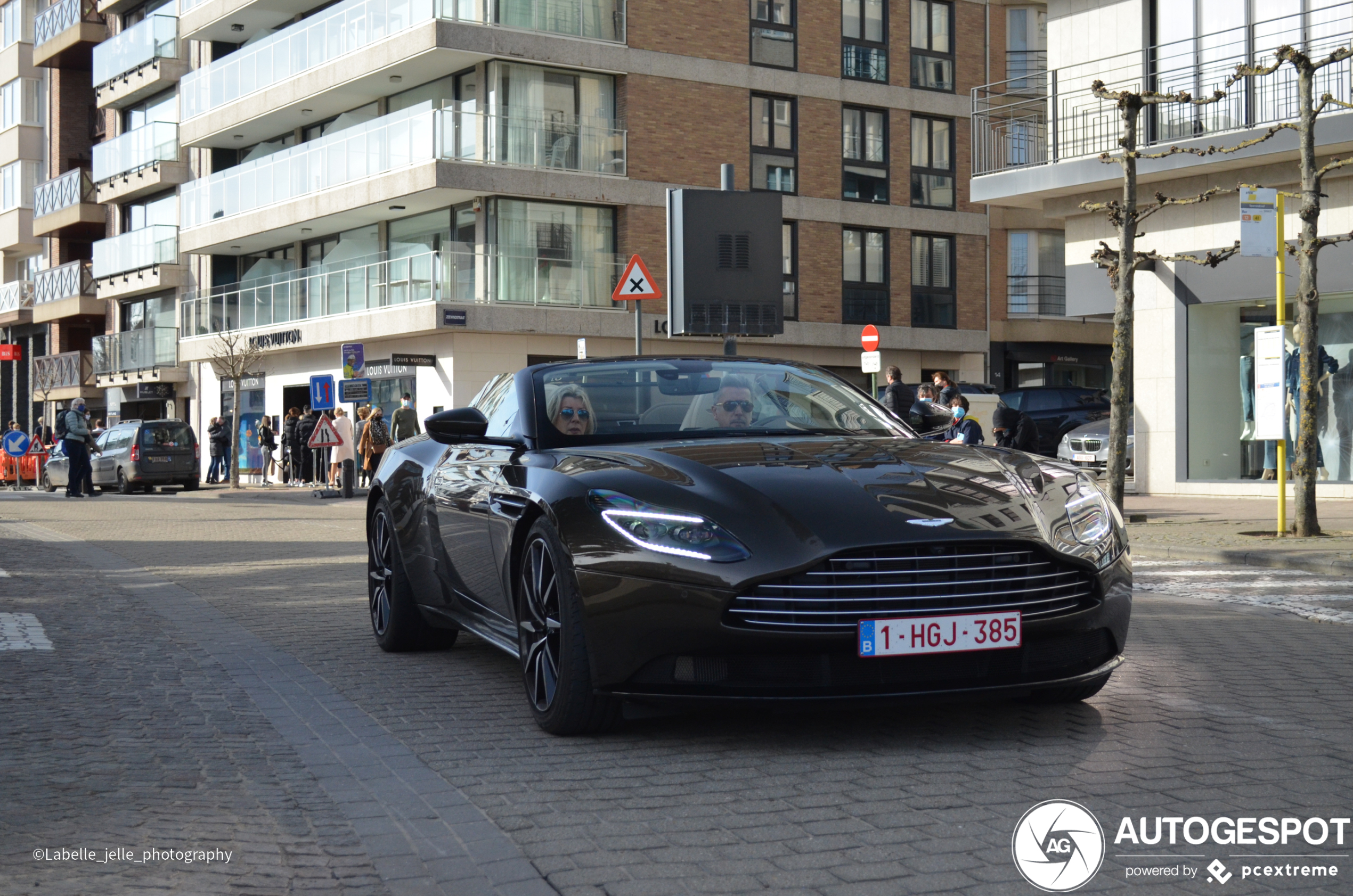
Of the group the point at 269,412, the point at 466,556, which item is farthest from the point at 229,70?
the point at 466,556

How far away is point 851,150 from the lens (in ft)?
131

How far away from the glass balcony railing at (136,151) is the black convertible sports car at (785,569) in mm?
44909

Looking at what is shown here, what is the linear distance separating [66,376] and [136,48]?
41.0ft

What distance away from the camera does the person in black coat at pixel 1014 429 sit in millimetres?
20031

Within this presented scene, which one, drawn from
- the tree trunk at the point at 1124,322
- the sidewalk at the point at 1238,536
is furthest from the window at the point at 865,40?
the tree trunk at the point at 1124,322

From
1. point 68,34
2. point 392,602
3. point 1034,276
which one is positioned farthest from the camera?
point 68,34

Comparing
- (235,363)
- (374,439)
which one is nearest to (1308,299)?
(374,439)

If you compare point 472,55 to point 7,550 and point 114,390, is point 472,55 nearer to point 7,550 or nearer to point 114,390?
point 7,550

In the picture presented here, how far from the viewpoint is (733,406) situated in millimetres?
6305

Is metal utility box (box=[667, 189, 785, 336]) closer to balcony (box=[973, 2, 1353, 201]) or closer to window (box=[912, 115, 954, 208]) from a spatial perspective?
balcony (box=[973, 2, 1353, 201])

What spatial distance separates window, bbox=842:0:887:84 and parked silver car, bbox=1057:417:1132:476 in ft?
52.8

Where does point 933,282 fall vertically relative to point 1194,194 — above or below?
above

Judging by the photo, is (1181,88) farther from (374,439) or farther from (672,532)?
(672,532)

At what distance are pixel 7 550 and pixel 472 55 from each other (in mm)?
20634
